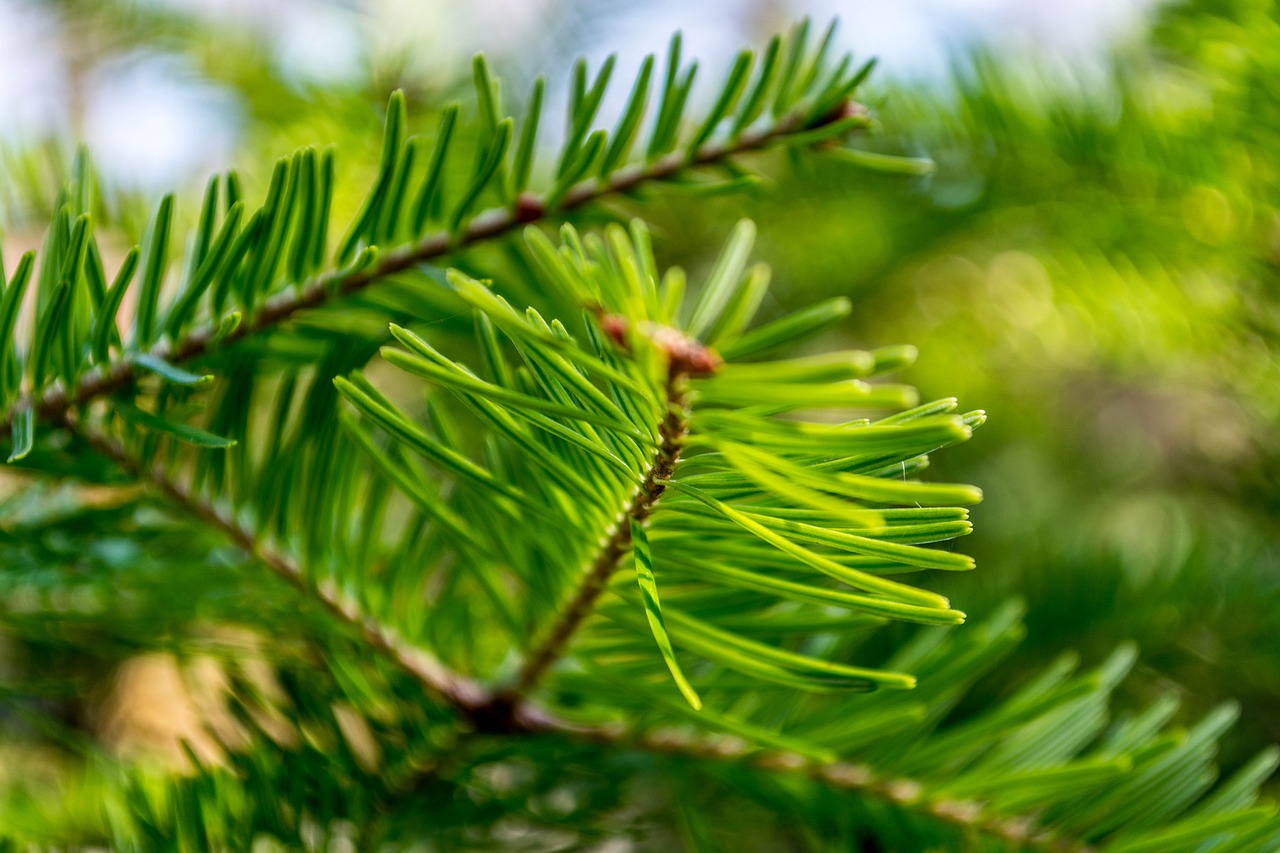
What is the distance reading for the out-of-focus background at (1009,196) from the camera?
1.16 feet

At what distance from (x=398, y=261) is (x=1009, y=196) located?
30 cm

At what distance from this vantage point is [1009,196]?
39 cm

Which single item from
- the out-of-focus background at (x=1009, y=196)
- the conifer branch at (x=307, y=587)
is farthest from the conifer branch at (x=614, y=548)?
the out-of-focus background at (x=1009, y=196)

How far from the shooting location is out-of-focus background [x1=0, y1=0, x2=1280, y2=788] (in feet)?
1.16

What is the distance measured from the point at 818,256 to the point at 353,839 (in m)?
0.39

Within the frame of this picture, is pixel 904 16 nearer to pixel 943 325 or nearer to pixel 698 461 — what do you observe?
pixel 943 325

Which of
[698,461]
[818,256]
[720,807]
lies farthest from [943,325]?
[698,461]

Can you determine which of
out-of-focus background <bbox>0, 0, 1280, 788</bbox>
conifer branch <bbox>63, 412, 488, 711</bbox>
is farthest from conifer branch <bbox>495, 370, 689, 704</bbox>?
out-of-focus background <bbox>0, 0, 1280, 788</bbox>

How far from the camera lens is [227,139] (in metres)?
0.55

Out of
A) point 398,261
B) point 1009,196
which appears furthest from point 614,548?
point 1009,196

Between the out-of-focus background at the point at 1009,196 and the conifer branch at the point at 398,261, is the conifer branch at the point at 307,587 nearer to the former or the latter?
the conifer branch at the point at 398,261

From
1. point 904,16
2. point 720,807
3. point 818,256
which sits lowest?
point 720,807

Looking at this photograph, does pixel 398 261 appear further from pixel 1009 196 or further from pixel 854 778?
pixel 1009 196

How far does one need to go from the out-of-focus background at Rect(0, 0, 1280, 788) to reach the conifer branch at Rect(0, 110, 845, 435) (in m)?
0.11
